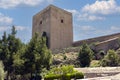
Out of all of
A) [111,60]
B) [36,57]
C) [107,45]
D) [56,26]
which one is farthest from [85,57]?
[56,26]

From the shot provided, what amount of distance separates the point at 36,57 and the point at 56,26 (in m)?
19.7

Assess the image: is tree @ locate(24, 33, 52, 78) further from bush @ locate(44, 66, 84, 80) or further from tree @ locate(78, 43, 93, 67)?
tree @ locate(78, 43, 93, 67)

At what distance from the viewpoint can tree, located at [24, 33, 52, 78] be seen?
88.9 feet

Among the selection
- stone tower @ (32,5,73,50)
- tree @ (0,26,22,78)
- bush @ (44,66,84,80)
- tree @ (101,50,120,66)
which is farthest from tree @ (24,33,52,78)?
stone tower @ (32,5,73,50)

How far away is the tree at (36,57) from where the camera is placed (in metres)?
27.1

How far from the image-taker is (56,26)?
152 feet

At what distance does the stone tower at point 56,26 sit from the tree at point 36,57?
17.2m

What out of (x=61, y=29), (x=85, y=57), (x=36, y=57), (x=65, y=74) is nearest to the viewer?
(x=65, y=74)

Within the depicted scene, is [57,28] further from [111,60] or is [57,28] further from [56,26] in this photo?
[111,60]

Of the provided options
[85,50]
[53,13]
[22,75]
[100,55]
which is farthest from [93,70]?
[53,13]

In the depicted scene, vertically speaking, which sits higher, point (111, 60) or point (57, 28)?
point (57, 28)

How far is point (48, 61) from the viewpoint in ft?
91.7

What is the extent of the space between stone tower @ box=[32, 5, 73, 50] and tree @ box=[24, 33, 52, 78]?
1716 cm

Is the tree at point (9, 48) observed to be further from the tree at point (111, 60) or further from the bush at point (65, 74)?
the tree at point (111, 60)
